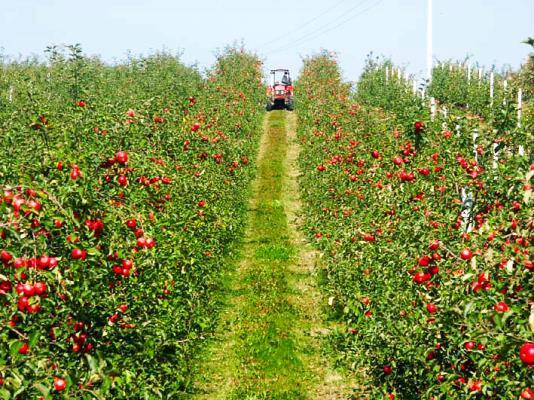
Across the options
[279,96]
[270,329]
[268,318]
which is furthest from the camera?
[279,96]

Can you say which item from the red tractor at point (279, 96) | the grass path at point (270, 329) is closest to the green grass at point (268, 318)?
the grass path at point (270, 329)

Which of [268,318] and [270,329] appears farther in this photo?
[268,318]

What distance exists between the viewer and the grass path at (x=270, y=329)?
7086 millimetres

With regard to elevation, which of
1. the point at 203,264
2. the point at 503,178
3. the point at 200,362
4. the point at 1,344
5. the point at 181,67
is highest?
the point at 181,67

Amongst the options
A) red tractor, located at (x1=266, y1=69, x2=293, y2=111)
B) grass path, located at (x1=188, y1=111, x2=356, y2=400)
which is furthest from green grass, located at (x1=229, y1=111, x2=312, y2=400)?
red tractor, located at (x1=266, y1=69, x2=293, y2=111)

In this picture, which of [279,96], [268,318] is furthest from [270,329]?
[279,96]

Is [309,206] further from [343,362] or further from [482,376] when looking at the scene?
[482,376]

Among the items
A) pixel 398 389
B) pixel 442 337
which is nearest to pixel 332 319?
pixel 398 389

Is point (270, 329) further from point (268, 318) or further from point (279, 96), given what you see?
point (279, 96)

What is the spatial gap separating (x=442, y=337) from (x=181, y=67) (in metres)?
24.1

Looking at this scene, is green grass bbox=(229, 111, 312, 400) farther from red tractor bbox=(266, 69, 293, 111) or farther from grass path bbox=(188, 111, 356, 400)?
red tractor bbox=(266, 69, 293, 111)

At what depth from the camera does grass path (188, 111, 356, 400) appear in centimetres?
709

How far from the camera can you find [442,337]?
4.89 meters

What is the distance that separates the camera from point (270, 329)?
847 centimetres
